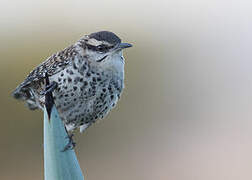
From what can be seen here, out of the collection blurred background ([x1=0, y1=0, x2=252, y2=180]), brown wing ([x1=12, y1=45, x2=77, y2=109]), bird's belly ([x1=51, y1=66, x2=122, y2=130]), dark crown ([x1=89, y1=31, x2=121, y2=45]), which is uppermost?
dark crown ([x1=89, y1=31, x2=121, y2=45])

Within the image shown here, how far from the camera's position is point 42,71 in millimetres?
2500

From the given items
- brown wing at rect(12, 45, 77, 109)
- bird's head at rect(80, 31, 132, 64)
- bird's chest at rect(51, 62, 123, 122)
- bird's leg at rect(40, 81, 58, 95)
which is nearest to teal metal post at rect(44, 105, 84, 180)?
bird's leg at rect(40, 81, 58, 95)

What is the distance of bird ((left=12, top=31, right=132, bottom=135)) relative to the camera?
2.40 metres

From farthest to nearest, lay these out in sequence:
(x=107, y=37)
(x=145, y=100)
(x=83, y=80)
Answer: (x=145, y=100) < (x=107, y=37) < (x=83, y=80)

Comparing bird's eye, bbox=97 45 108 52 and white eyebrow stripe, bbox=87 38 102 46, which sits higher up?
white eyebrow stripe, bbox=87 38 102 46

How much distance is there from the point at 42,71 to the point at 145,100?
383cm

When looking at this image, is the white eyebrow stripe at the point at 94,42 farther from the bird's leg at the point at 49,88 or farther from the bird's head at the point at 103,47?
the bird's leg at the point at 49,88

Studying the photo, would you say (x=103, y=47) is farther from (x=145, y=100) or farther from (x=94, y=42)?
(x=145, y=100)

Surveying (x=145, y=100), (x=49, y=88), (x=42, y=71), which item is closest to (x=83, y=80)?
(x=42, y=71)

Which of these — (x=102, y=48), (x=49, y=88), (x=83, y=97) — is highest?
(x=49, y=88)

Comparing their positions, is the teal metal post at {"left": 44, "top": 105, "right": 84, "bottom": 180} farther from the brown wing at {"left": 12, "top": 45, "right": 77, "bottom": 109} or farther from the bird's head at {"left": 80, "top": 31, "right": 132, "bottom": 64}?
the bird's head at {"left": 80, "top": 31, "right": 132, "bottom": 64}

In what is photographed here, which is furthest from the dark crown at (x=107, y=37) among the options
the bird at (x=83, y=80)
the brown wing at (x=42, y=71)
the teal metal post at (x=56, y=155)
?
the teal metal post at (x=56, y=155)

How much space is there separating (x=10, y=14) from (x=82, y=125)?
170 inches

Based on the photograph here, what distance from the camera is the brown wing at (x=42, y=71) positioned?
235 centimetres
